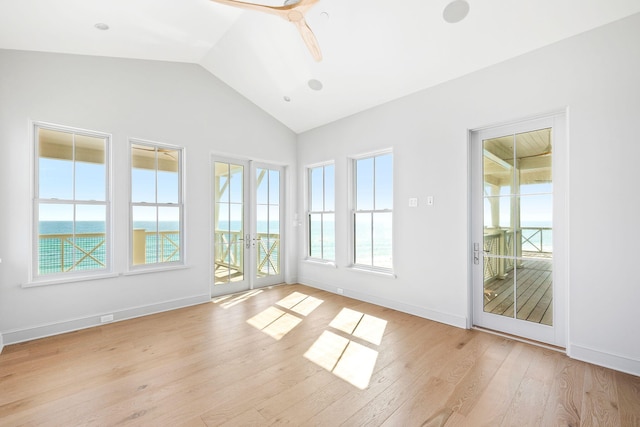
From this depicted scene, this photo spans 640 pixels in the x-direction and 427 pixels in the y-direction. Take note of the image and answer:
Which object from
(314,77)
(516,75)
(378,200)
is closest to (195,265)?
(378,200)

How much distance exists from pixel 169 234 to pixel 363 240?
2969 millimetres

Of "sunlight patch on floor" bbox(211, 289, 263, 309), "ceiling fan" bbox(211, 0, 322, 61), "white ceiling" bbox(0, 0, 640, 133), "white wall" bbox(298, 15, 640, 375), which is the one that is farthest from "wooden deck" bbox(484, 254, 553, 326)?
"sunlight patch on floor" bbox(211, 289, 263, 309)

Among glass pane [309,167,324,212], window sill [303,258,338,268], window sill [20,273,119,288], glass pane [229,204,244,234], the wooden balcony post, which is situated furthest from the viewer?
glass pane [309,167,324,212]

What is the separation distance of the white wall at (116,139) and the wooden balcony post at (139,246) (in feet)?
0.56

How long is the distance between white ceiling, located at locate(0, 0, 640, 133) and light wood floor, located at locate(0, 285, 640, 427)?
310 cm

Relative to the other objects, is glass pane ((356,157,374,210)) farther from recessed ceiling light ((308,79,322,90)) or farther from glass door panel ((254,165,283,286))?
glass door panel ((254,165,283,286))

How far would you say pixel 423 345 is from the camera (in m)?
3.02

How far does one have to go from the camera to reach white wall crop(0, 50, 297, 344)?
311 cm

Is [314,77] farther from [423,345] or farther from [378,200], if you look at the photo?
[423,345]

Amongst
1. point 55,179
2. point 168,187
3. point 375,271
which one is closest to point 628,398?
point 375,271

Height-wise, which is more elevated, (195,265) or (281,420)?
(195,265)

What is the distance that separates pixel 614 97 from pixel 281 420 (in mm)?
3777

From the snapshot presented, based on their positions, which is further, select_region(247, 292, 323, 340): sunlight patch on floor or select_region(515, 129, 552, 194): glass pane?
select_region(247, 292, 323, 340): sunlight patch on floor

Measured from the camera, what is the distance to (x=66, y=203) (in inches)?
138
